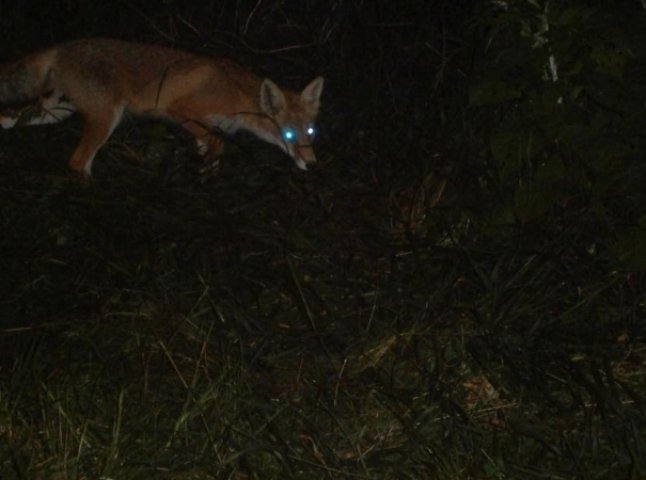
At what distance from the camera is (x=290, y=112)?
7.07 metres

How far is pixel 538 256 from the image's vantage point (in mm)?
5340

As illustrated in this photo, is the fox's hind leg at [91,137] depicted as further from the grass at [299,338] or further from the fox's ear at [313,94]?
the fox's ear at [313,94]

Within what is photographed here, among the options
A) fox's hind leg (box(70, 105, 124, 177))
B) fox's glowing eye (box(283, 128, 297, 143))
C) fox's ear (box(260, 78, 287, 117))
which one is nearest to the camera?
fox's hind leg (box(70, 105, 124, 177))

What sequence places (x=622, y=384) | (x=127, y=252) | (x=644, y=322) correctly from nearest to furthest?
(x=622, y=384) < (x=644, y=322) < (x=127, y=252)

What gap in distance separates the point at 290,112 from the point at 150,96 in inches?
34.3

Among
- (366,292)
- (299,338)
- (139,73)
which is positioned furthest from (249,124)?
(299,338)

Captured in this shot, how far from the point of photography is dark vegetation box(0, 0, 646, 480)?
416 centimetres

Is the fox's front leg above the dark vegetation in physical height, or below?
below

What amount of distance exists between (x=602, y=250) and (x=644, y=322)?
0.55 meters

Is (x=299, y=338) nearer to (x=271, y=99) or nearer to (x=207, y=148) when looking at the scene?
(x=207, y=148)

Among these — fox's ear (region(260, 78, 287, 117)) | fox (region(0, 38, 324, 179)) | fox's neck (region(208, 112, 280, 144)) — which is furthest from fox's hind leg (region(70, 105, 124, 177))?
fox's ear (region(260, 78, 287, 117))

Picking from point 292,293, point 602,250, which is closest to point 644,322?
point 602,250

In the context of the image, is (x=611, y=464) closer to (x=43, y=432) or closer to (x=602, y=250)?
(x=602, y=250)

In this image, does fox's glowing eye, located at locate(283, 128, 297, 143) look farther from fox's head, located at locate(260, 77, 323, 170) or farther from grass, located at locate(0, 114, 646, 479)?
grass, located at locate(0, 114, 646, 479)
